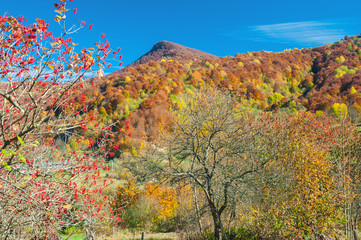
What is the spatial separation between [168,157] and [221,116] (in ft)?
8.99

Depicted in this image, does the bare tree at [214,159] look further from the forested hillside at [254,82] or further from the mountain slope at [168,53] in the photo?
the mountain slope at [168,53]

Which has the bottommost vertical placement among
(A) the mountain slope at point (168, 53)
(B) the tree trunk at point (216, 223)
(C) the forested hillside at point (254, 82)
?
(B) the tree trunk at point (216, 223)

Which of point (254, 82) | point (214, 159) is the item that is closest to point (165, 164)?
point (214, 159)

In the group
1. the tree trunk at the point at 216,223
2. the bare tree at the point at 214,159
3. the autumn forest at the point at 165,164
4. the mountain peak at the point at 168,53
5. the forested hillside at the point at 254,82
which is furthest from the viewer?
the mountain peak at the point at 168,53

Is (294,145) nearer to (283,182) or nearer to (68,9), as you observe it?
(283,182)

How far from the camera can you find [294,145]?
13352 millimetres

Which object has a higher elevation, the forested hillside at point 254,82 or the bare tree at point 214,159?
the forested hillside at point 254,82

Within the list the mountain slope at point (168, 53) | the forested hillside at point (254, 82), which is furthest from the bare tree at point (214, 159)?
the mountain slope at point (168, 53)

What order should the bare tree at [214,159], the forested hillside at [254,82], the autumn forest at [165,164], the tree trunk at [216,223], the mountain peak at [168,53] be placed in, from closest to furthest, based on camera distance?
the autumn forest at [165,164] < the bare tree at [214,159] < the tree trunk at [216,223] < the forested hillside at [254,82] < the mountain peak at [168,53]

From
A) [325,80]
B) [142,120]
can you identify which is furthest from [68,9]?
[325,80]

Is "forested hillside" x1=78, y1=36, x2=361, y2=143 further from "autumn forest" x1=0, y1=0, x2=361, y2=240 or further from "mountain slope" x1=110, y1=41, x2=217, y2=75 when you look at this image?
"mountain slope" x1=110, y1=41, x2=217, y2=75

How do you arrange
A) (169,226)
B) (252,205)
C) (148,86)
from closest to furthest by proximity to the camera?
(252,205) → (169,226) → (148,86)

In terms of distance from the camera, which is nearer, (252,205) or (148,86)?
(252,205)

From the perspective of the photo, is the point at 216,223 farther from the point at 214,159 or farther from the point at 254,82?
the point at 254,82
